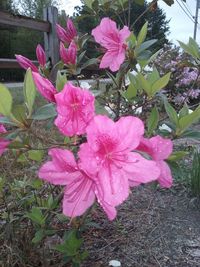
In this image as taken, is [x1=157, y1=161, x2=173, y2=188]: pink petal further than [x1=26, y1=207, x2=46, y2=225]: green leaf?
No

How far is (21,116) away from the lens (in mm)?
911

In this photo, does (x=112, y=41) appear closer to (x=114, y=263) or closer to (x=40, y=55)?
(x=40, y=55)

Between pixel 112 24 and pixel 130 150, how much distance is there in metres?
0.52

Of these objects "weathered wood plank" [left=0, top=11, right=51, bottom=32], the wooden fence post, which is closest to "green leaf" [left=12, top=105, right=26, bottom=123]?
"weathered wood plank" [left=0, top=11, right=51, bottom=32]

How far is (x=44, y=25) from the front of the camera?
541 centimetres

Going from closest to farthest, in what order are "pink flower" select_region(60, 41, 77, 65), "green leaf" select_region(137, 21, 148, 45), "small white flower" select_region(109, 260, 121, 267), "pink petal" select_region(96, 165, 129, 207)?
"pink petal" select_region(96, 165, 129, 207) → "pink flower" select_region(60, 41, 77, 65) → "green leaf" select_region(137, 21, 148, 45) → "small white flower" select_region(109, 260, 121, 267)

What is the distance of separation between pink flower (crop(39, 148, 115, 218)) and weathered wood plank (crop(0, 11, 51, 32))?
414cm

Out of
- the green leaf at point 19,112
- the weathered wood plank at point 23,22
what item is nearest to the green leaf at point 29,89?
the green leaf at point 19,112

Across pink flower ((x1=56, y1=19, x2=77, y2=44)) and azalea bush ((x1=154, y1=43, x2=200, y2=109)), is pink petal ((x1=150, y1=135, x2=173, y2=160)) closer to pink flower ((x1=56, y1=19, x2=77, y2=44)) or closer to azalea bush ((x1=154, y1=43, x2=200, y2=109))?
pink flower ((x1=56, y1=19, x2=77, y2=44))

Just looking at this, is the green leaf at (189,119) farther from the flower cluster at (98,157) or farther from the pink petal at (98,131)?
the pink petal at (98,131)

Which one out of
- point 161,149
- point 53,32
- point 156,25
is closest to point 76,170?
point 161,149

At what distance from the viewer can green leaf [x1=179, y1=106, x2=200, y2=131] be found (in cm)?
105

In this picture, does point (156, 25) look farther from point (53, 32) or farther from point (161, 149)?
point (161, 149)

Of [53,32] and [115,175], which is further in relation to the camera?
[53,32]
